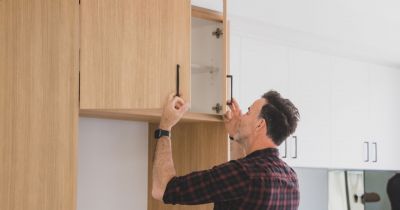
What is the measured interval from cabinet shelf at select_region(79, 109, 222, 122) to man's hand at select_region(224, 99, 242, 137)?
0.06m

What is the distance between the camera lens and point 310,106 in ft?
13.0

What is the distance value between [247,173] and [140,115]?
53 cm

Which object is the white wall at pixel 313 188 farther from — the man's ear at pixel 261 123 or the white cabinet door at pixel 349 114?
the man's ear at pixel 261 123

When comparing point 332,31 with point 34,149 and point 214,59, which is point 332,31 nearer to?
point 214,59

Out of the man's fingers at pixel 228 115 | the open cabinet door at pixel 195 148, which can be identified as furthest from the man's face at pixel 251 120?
the open cabinet door at pixel 195 148

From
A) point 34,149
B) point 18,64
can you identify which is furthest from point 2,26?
point 34,149

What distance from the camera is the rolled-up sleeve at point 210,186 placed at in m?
2.12

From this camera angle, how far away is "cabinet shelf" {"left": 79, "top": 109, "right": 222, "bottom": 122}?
225 cm

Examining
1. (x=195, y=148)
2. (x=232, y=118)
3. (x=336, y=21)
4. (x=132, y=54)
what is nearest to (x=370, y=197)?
(x=336, y=21)

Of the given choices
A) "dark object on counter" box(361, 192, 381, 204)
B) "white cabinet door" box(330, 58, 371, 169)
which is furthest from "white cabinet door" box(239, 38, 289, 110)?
"dark object on counter" box(361, 192, 381, 204)

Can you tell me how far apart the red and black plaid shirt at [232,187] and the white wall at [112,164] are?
0.52 metres

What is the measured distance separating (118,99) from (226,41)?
0.61 meters

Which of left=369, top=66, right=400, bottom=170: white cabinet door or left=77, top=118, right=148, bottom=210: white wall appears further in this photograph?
left=369, top=66, right=400, bottom=170: white cabinet door

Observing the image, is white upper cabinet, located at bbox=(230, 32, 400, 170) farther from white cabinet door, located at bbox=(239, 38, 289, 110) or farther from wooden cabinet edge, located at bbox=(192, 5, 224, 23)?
wooden cabinet edge, located at bbox=(192, 5, 224, 23)
